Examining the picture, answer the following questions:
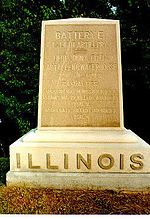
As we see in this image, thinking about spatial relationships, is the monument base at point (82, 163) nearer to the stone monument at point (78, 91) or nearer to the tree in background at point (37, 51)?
the stone monument at point (78, 91)

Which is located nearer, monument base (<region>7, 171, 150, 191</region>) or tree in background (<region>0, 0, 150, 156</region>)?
monument base (<region>7, 171, 150, 191</region>)

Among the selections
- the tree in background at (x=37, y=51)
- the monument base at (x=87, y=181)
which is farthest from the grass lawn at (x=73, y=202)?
the tree in background at (x=37, y=51)

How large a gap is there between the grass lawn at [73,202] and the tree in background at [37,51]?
15.3ft

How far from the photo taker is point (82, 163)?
524cm

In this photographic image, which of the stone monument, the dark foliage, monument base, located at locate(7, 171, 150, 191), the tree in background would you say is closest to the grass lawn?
monument base, located at locate(7, 171, 150, 191)

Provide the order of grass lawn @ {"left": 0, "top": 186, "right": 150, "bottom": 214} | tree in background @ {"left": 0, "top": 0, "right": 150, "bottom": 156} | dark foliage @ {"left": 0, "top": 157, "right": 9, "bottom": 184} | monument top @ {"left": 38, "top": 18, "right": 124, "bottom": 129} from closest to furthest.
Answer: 1. grass lawn @ {"left": 0, "top": 186, "right": 150, "bottom": 214}
2. monument top @ {"left": 38, "top": 18, "right": 124, "bottom": 129}
3. dark foliage @ {"left": 0, "top": 157, "right": 9, "bottom": 184}
4. tree in background @ {"left": 0, "top": 0, "right": 150, "bottom": 156}

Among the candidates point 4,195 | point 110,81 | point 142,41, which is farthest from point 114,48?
point 142,41

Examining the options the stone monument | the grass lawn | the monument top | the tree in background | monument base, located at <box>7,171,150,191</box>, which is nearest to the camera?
the grass lawn

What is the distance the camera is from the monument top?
557 cm

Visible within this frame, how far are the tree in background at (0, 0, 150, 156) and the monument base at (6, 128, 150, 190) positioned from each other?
13.9 feet

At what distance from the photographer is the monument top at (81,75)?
18.3ft

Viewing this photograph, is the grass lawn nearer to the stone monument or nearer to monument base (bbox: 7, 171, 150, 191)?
monument base (bbox: 7, 171, 150, 191)

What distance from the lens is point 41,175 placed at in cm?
518

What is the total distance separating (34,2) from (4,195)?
20.2 feet
